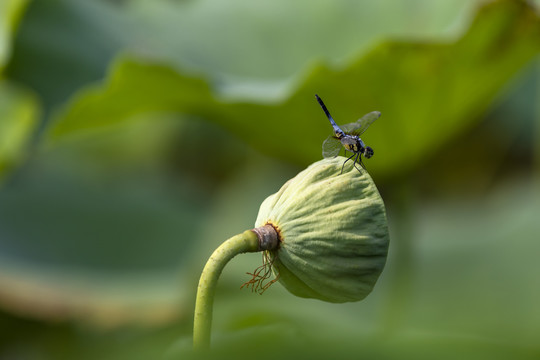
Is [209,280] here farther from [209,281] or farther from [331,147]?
[331,147]

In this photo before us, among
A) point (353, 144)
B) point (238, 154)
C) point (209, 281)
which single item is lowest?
point (209, 281)

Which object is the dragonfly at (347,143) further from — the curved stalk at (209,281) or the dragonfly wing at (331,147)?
the curved stalk at (209,281)

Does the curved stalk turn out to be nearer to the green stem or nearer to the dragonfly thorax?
the green stem

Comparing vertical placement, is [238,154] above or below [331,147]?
above

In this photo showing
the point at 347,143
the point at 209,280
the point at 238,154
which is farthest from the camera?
the point at 238,154

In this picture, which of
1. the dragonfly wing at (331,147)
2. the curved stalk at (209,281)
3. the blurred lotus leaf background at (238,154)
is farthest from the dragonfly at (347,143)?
the blurred lotus leaf background at (238,154)

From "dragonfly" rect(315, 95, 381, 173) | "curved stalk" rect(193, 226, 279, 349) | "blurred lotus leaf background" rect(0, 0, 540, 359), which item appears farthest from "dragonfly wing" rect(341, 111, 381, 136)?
"blurred lotus leaf background" rect(0, 0, 540, 359)

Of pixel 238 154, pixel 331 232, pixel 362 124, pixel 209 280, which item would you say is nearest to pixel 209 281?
pixel 209 280
